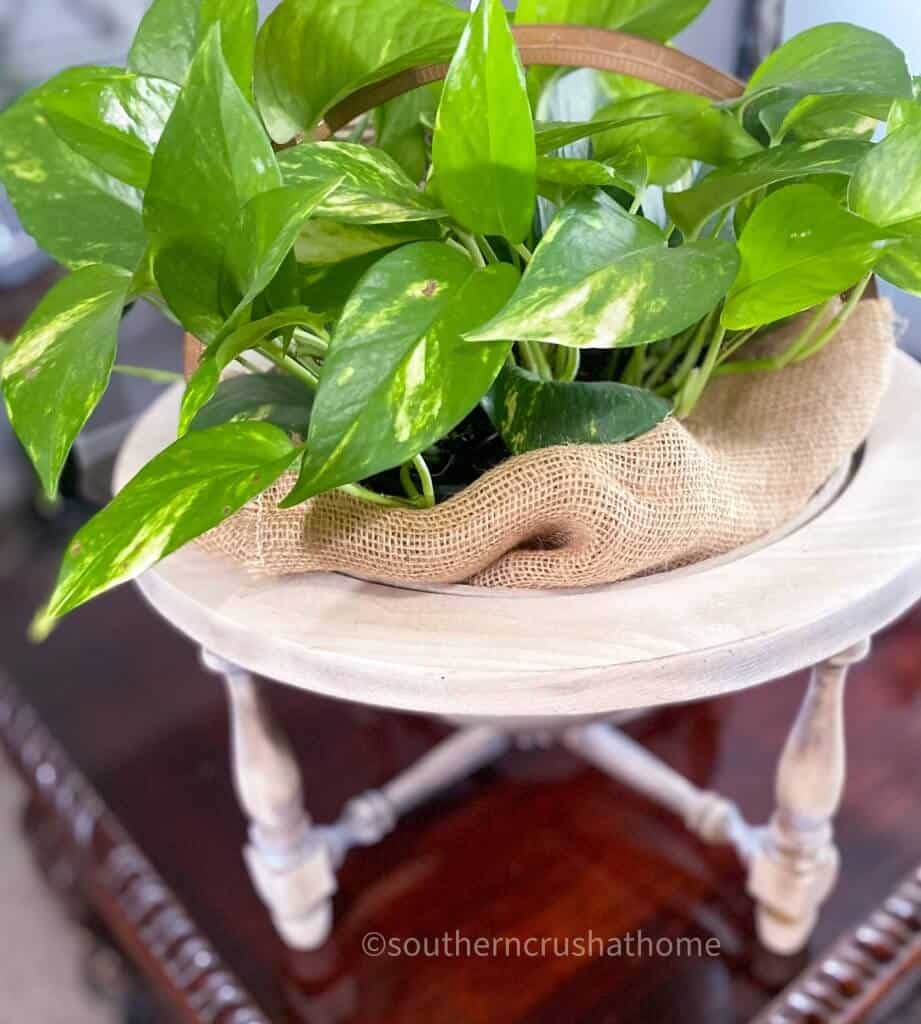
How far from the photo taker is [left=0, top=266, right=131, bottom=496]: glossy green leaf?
328 mm

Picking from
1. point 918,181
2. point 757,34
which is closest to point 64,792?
point 918,181

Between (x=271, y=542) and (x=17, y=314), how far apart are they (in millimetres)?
961

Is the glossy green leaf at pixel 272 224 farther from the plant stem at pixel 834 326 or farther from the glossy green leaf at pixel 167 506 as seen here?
the plant stem at pixel 834 326

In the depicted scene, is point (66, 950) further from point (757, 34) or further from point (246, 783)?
point (757, 34)

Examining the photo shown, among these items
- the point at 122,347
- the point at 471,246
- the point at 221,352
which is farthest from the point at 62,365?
the point at 122,347

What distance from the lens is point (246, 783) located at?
0.57 metres

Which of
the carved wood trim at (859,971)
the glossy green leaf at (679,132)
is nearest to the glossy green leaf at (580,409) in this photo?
the glossy green leaf at (679,132)

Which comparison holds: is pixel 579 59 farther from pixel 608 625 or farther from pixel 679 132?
pixel 608 625

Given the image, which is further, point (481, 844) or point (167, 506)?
point (481, 844)

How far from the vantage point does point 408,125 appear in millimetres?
467

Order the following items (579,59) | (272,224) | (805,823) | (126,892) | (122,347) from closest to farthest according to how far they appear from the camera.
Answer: (272,224) → (579,59) → (805,823) → (126,892) → (122,347)

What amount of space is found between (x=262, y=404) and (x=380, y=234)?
101 mm

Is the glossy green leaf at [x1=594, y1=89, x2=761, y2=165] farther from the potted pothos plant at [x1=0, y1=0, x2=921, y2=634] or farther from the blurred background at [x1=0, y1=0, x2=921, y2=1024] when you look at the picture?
the blurred background at [x1=0, y1=0, x2=921, y2=1024]

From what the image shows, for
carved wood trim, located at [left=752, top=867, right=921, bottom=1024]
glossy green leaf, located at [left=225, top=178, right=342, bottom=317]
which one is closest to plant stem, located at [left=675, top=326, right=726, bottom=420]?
glossy green leaf, located at [left=225, top=178, right=342, bottom=317]
